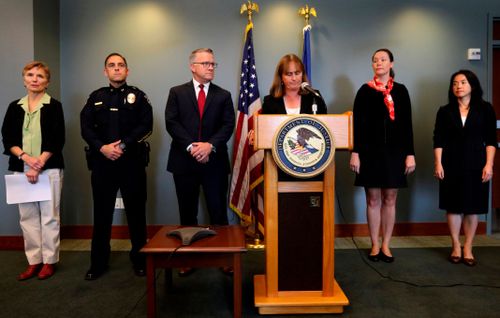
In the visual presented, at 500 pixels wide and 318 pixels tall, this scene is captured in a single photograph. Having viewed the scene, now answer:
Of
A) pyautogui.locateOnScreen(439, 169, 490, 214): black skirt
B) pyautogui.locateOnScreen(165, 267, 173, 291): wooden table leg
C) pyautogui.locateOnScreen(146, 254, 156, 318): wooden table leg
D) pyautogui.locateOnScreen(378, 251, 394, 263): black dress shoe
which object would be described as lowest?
pyautogui.locateOnScreen(378, 251, 394, 263): black dress shoe

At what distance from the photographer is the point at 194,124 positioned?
8.99 ft

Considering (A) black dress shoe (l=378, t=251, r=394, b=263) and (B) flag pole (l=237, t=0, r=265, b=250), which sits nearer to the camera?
(A) black dress shoe (l=378, t=251, r=394, b=263)

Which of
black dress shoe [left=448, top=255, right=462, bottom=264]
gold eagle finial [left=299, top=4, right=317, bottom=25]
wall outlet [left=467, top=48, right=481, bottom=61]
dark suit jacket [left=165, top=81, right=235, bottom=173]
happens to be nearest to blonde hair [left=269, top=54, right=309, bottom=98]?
dark suit jacket [left=165, top=81, right=235, bottom=173]

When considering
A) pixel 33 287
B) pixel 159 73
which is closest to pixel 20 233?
pixel 33 287

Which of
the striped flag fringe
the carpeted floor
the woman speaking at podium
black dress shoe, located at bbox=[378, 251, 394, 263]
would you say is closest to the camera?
the carpeted floor

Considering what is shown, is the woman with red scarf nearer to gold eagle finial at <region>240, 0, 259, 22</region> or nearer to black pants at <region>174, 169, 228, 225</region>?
black pants at <region>174, 169, 228, 225</region>

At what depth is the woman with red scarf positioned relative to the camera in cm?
295

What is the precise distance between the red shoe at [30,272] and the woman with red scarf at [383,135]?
2.50 metres

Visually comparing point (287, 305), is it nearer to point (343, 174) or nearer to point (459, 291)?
point (459, 291)

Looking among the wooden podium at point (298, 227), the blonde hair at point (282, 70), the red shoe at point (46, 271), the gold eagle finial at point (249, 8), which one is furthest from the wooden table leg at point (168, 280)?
the gold eagle finial at point (249, 8)

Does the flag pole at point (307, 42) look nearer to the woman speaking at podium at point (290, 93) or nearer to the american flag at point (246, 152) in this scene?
the american flag at point (246, 152)

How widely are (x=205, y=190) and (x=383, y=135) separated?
56.7 inches

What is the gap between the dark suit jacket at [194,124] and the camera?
272cm

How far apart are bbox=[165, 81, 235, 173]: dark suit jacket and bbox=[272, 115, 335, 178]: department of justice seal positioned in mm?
778
